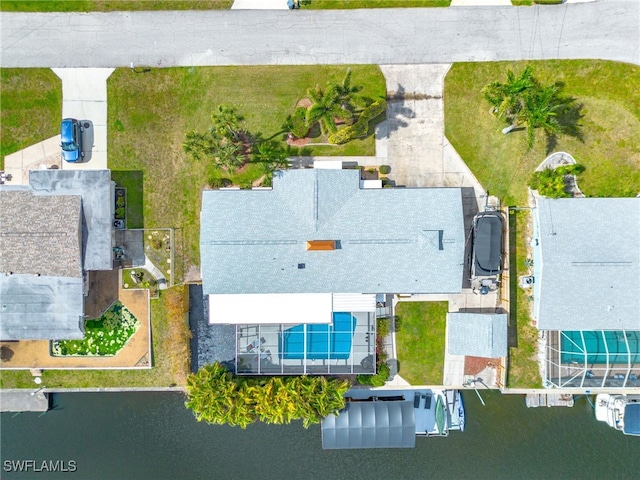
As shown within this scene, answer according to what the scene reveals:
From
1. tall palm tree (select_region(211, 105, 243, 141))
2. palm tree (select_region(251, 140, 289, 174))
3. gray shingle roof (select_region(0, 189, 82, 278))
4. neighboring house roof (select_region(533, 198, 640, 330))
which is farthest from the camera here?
palm tree (select_region(251, 140, 289, 174))

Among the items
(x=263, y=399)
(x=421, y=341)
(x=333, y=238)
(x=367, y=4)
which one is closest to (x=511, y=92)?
(x=367, y=4)

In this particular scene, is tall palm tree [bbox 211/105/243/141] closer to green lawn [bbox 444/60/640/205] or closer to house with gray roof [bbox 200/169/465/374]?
house with gray roof [bbox 200/169/465/374]

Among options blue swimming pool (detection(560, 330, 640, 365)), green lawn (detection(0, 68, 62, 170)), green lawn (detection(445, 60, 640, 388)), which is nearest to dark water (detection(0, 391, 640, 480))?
green lawn (detection(445, 60, 640, 388))

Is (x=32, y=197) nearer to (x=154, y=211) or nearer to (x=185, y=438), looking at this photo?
(x=154, y=211)

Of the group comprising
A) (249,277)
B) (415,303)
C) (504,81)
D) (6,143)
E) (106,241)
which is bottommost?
(415,303)

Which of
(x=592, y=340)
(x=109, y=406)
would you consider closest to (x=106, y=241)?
(x=109, y=406)
